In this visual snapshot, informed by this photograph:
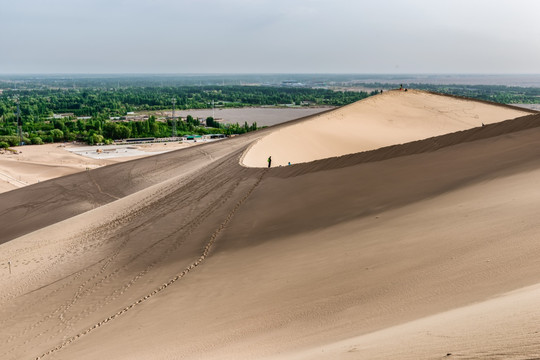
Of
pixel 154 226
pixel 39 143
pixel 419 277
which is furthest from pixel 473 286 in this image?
pixel 39 143

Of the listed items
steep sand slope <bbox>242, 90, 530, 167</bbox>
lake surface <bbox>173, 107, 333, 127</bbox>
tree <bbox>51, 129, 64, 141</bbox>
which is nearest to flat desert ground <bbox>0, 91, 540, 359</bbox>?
steep sand slope <bbox>242, 90, 530, 167</bbox>

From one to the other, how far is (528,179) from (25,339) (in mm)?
12638

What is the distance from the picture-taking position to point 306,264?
9.82 meters

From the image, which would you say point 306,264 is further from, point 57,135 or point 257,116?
point 257,116

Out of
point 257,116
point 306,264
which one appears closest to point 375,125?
point 306,264

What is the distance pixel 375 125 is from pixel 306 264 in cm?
2492

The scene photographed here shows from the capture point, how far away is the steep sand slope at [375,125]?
2488 cm

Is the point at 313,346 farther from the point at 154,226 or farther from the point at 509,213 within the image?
the point at 154,226

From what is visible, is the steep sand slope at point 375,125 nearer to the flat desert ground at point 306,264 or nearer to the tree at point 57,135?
the flat desert ground at point 306,264

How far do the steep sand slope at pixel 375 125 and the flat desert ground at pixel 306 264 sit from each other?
4163 millimetres

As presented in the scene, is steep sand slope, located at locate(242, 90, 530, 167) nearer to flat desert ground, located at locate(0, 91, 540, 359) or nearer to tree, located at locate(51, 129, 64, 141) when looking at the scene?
flat desert ground, located at locate(0, 91, 540, 359)

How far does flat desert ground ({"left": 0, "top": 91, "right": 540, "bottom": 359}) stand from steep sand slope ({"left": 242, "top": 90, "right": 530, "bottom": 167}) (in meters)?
4.16

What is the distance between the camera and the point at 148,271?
1167 centimetres

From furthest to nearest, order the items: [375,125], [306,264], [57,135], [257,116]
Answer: [257,116] < [57,135] < [375,125] < [306,264]
